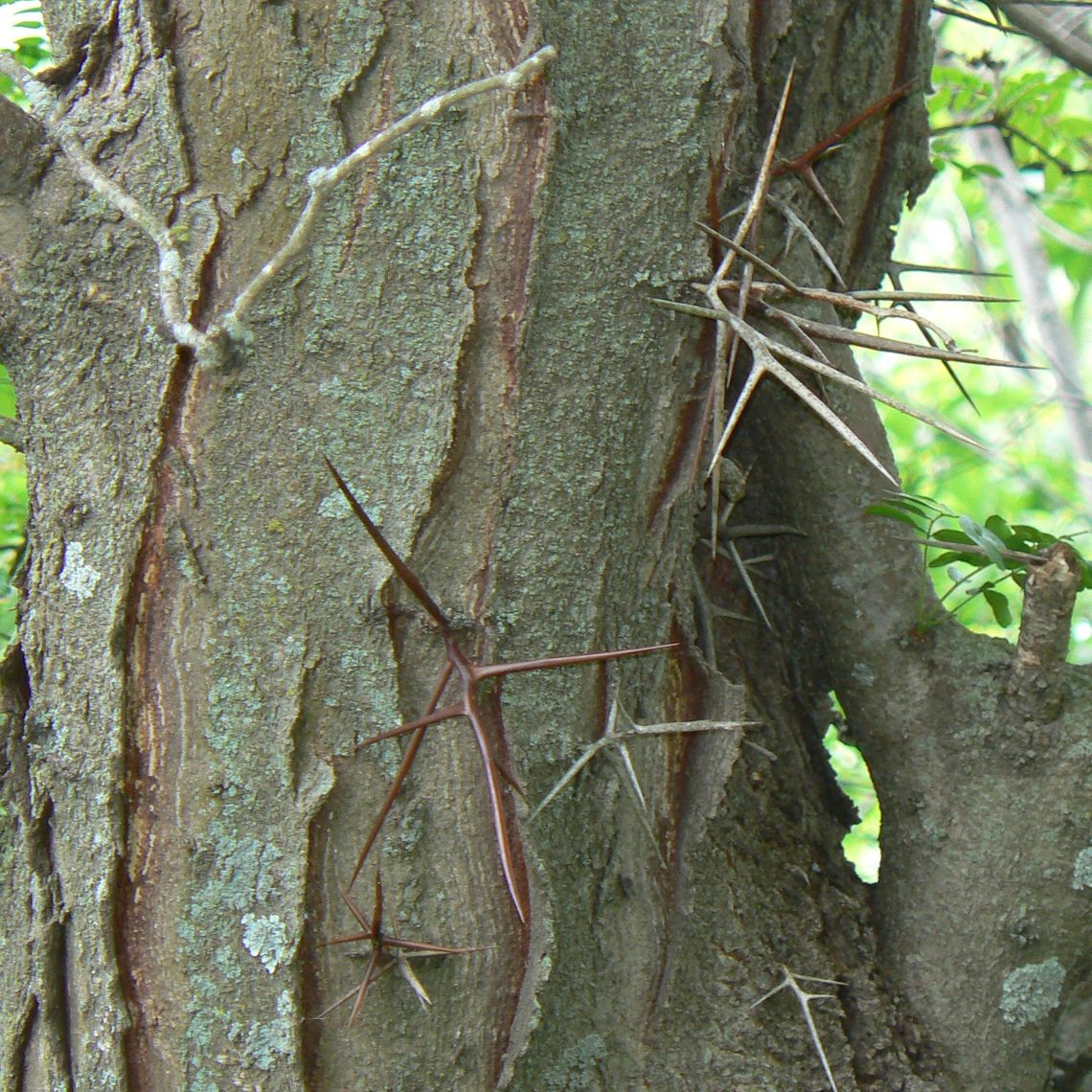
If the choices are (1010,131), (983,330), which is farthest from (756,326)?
(983,330)

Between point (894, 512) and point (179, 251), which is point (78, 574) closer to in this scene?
point (179, 251)

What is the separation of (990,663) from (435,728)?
29.0 inches

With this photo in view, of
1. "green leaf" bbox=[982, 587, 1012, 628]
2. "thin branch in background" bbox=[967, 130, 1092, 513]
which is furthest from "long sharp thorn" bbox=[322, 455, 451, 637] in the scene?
"thin branch in background" bbox=[967, 130, 1092, 513]

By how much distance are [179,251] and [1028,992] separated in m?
1.30

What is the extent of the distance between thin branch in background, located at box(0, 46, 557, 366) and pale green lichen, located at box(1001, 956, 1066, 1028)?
117 cm

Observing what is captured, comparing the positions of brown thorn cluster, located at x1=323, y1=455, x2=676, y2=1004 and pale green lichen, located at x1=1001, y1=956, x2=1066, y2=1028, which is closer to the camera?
brown thorn cluster, located at x1=323, y1=455, x2=676, y2=1004

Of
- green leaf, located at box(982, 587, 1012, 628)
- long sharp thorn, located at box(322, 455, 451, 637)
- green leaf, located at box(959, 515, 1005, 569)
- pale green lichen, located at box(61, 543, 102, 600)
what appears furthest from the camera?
green leaf, located at box(982, 587, 1012, 628)

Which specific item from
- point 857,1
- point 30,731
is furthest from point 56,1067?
point 857,1

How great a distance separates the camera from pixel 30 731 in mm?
1119

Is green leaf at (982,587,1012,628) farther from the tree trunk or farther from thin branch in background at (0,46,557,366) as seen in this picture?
thin branch in background at (0,46,557,366)

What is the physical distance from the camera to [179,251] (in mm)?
1063

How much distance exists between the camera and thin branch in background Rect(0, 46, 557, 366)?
0.96 metres

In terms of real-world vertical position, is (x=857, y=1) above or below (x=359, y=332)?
above

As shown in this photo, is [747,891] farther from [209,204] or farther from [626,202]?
[209,204]
